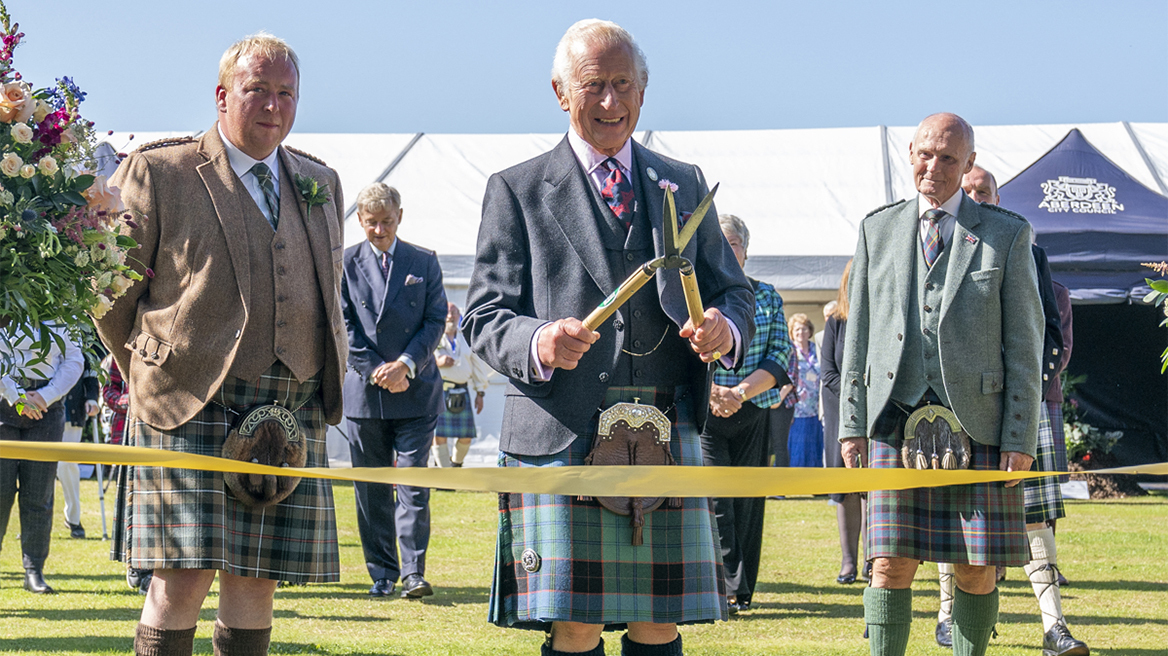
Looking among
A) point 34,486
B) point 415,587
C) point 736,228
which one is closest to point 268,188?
point 736,228

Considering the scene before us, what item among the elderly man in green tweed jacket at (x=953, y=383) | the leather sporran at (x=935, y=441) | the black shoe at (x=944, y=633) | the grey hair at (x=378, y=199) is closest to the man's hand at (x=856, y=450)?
the elderly man in green tweed jacket at (x=953, y=383)

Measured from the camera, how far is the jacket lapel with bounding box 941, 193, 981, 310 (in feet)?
12.6

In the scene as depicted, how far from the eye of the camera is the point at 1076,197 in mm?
12180

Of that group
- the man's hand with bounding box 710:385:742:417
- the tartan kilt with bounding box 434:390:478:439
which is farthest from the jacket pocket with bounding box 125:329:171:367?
the tartan kilt with bounding box 434:390:478:439

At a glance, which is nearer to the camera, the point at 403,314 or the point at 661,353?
the point at 661,353

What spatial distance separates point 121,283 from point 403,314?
3.55m

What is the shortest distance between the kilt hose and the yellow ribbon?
0.40 feet

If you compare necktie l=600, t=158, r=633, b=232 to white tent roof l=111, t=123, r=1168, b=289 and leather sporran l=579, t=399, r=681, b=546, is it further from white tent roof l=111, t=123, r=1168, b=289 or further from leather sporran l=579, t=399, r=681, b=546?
white tent roof l=111, t=123, r=1168, b=289

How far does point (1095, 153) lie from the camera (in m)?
12.8

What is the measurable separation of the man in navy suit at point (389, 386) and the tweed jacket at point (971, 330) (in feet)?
9.64

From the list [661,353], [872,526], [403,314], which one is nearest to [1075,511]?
[403,314]

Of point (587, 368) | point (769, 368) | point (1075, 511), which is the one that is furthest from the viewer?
point (1075, 511)

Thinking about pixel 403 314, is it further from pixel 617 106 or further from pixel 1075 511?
pixel 1075 511

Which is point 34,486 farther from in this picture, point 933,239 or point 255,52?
point 933,239
